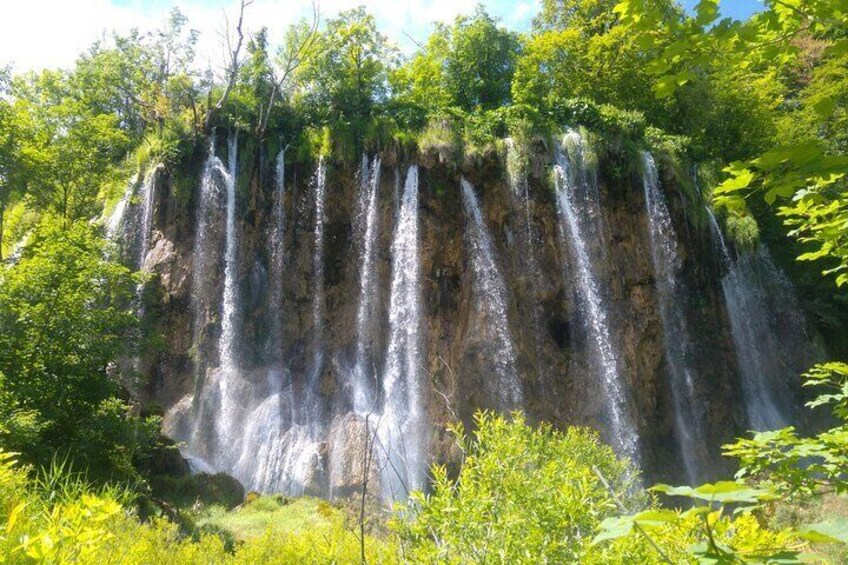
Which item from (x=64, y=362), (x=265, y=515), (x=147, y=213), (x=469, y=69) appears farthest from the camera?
(x=469, y=69)

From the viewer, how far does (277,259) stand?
56.3 feet

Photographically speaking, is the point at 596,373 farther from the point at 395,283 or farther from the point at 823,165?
the point at 823,165

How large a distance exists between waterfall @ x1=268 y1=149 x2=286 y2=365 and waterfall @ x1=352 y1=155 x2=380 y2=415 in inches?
89.4

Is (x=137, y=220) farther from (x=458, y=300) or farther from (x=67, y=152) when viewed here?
(x=458, y=300)

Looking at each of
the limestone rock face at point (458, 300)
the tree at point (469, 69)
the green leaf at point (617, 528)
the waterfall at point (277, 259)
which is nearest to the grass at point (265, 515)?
the limestone rock face at point (458, 300)

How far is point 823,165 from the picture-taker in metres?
2.10

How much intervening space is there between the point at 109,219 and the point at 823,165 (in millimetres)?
19367

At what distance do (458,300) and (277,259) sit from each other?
5373mm

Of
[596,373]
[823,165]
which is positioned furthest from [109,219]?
[823,165]

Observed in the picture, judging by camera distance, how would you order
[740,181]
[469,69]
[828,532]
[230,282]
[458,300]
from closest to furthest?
[828,532] < [740,181] < [458,300] < [230,282] < [469,69]

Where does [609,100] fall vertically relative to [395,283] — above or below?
above

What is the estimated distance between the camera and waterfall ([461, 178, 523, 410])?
14.9 metres

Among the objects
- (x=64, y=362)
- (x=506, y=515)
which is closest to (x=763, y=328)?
(x=64, y=362)

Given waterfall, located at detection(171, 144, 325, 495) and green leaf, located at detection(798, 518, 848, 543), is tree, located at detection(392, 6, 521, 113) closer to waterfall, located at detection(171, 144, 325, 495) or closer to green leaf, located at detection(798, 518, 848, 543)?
waterfall, located at detection(171, 144, 325, 495)
